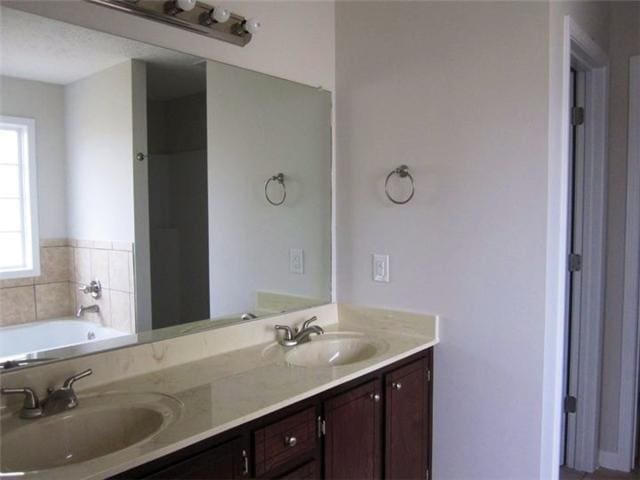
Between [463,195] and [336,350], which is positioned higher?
[463,195]

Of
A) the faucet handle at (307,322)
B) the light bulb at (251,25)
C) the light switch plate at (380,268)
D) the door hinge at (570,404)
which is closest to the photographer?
the light bulb at (251,25)

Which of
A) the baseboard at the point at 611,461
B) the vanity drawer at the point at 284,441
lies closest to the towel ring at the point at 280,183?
the vanity drawer at the point at 284,441

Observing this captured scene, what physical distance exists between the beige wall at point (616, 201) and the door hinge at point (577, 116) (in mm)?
162

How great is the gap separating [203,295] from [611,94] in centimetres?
226

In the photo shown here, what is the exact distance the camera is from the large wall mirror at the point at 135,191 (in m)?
1.42

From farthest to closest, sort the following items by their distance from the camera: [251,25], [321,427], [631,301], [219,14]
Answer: [631,301] < [251,25] < [219,14] < [321,427]

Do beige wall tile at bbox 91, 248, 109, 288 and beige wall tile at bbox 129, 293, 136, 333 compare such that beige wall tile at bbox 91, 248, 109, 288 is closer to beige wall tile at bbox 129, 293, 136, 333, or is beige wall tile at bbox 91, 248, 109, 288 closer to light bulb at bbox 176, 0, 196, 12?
beige wall tile at bbox 129, 293, 136, 333

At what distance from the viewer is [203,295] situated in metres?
1.88

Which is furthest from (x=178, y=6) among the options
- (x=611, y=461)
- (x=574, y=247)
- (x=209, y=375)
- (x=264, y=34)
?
(x=611, y=461)

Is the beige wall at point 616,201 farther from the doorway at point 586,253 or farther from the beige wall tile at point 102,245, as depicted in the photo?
the beige wall tile at point 102,245

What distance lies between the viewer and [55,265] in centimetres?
152

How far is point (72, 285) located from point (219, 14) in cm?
103

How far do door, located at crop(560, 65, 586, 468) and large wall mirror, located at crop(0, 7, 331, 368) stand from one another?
4.45 ft

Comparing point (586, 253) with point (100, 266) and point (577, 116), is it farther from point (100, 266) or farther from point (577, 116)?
point (100, 266)
